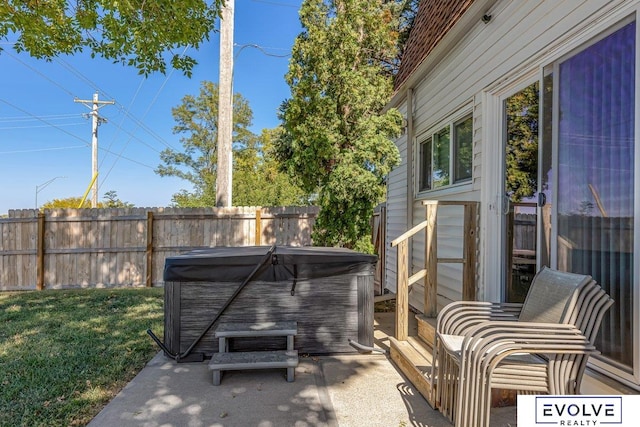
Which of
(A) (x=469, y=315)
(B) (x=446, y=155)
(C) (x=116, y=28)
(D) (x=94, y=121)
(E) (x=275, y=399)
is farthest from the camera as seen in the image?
(D) (x=94, y=121)

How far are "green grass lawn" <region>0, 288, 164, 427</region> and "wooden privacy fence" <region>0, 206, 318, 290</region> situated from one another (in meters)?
1.30

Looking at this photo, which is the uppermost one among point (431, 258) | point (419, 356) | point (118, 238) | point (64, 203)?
point (64, 203)

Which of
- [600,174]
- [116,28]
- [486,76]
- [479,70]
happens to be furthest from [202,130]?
[600,174]

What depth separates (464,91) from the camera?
396 centimetres

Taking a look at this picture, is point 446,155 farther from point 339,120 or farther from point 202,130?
point 202,130

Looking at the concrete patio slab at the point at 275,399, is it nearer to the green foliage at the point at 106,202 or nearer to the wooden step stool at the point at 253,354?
the wooden step stool at the point at 253,354

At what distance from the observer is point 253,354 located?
3023 mm

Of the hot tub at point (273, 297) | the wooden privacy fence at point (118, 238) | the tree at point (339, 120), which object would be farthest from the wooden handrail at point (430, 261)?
the wooden privacy fence at point (118, 238)

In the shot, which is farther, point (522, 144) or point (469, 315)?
point (522, 144)

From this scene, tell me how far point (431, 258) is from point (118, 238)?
6558 mm

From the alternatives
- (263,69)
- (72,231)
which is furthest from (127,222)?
(263,69)

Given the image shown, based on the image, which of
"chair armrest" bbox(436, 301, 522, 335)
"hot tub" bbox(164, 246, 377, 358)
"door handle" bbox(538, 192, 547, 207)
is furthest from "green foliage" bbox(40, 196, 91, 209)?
"door handle" bbox(538, 192, 547, 207)

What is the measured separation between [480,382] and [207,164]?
61.0 ft

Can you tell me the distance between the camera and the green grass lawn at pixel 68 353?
247 cm
